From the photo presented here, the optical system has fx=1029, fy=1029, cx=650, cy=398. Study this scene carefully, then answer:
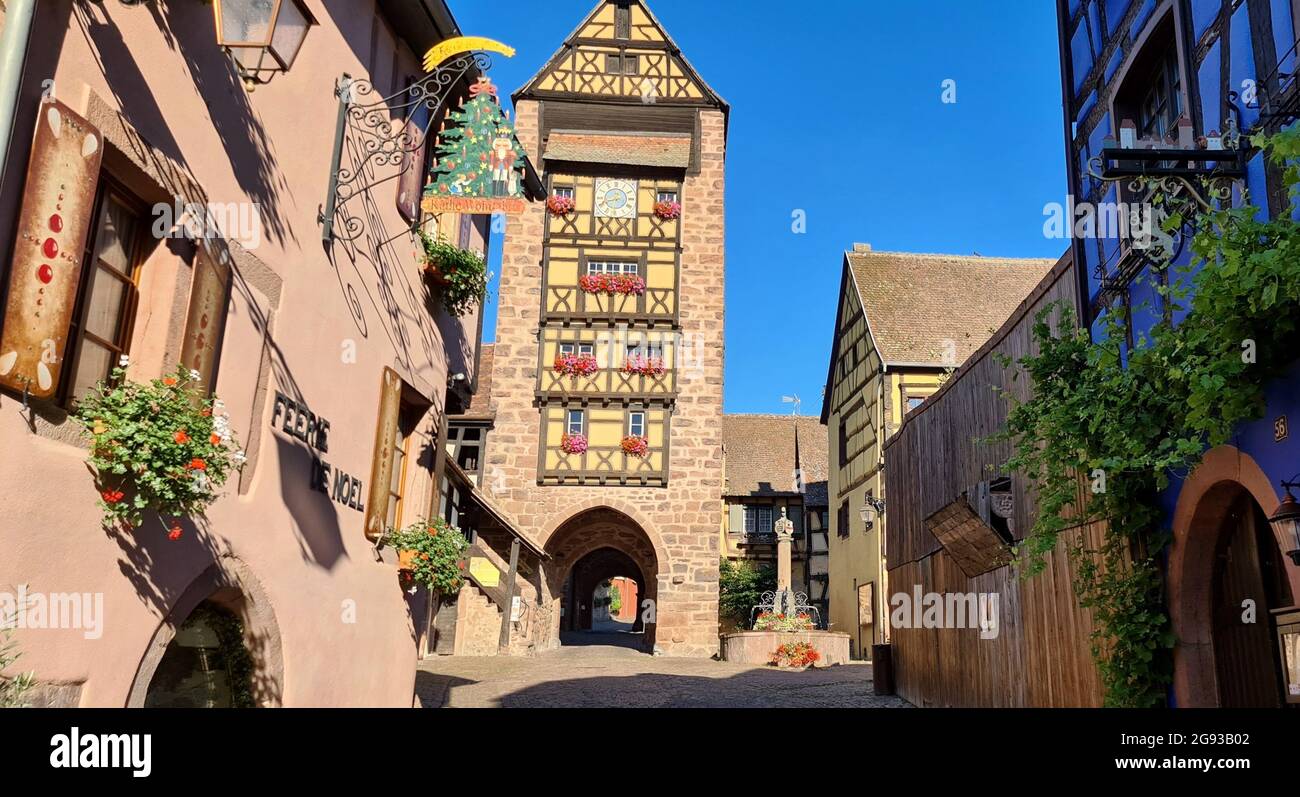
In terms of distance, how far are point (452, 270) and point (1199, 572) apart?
6266 mm

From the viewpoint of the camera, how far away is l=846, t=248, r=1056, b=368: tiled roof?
2423 cm

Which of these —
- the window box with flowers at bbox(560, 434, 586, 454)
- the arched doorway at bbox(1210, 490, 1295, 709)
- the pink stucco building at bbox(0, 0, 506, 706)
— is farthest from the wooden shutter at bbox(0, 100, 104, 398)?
the window box with flowers at bbox(560, 434, 586, 454)

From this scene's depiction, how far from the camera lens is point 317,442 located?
22.4 feet

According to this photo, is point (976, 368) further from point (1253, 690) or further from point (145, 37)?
point (145, 37)

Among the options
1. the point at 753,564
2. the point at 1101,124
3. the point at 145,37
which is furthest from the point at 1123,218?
the point at 753,564

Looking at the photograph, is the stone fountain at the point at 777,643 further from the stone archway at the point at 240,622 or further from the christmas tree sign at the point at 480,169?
A: the stone archway at the point at 240,622

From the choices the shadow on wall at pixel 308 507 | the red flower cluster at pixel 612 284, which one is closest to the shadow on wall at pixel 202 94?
the shadow on wall at pixel 308 507

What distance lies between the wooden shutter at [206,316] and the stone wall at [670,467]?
18.0 meters

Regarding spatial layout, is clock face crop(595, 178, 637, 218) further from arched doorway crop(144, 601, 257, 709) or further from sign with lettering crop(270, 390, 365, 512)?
arched doorway crop(144, 601, 257, 709)

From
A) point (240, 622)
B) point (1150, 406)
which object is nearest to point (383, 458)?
point (240, 622)

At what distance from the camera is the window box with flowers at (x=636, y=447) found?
76.0 ft

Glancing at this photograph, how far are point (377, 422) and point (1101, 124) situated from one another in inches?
235

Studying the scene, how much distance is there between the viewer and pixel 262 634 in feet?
19.5
